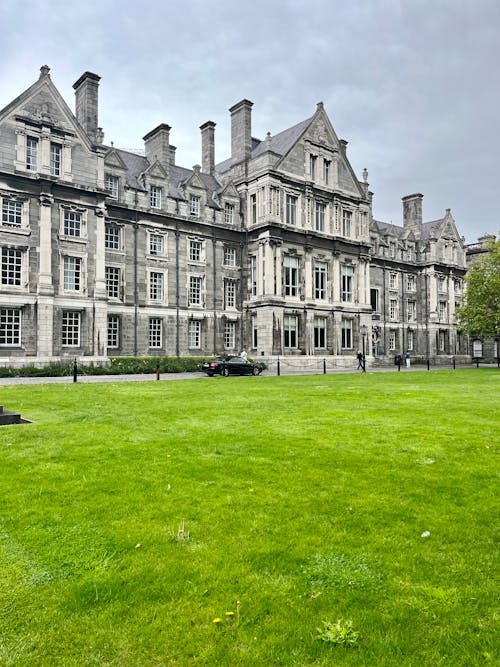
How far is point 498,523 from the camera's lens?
481cm

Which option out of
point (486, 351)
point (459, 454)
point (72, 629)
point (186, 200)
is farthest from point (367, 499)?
point (486, 351)

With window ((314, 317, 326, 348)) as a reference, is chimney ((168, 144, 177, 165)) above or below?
above

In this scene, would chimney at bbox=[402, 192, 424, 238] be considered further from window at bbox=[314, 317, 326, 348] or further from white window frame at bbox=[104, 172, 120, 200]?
white window frame at bbox=[104, 172, 120, 200]

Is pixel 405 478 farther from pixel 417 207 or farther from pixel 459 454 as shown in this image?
pixel 417 207

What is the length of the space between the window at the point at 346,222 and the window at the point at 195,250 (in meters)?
15.9

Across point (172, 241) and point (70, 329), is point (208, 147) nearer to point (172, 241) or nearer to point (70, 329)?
point (172, 241)

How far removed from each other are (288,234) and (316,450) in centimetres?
3612

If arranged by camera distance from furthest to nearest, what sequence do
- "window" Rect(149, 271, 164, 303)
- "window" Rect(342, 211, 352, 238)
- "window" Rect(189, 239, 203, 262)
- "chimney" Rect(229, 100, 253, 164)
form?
"window" Rect(342, 211, 352, 238) < "chimney" Rect(229, 100, 253, 164) < "window" Rect(189, 239, 203, 262) < "window" Rect(149, 271, 164, 303)

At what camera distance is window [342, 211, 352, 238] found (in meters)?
47.7

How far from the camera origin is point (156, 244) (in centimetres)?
3806

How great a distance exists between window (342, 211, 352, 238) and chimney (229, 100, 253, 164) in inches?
457

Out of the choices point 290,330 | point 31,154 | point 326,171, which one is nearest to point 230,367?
point 290,330

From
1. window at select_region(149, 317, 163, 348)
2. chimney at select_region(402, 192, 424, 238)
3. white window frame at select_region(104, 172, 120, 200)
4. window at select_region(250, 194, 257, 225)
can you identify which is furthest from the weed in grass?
chimney at select_region(402, 192, 424, 238)

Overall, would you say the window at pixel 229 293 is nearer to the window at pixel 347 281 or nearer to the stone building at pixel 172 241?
the stone building at pixel 172 241
